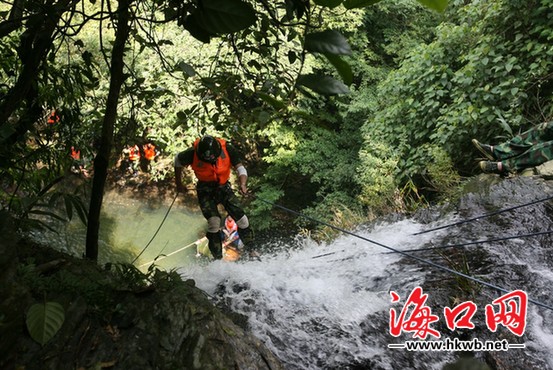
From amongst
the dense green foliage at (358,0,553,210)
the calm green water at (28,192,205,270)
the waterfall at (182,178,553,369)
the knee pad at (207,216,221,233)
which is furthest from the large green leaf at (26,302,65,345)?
the calm green water at (28,192,205,270)

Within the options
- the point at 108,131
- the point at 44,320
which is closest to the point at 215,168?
the point at 108,131

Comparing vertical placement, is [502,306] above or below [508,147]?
below

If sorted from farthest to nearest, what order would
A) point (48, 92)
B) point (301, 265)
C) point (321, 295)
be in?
point (301, 265) → point (321, 295) → point (48, 92)

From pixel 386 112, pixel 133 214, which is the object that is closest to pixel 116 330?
pixel 386 112

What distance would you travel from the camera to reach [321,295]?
3922mm

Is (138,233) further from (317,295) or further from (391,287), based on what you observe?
(391,287)

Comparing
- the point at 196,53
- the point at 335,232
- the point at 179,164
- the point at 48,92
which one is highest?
the point at 196,53

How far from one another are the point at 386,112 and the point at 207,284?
5672 mm

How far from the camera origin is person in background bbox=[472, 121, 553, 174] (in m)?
5.32

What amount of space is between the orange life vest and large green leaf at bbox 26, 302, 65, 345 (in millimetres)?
3491

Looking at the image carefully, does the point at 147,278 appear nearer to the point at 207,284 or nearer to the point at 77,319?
Result: the point at 77,319

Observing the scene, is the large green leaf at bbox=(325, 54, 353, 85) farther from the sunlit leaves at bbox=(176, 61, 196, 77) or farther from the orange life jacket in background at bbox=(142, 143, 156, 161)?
the orange life jacket in background at bbox=(142, 143, 156, 161)

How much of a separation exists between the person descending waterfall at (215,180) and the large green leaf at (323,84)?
160 inches

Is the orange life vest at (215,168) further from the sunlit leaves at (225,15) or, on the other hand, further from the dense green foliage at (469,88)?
the sunlit leaves at (225,15)
